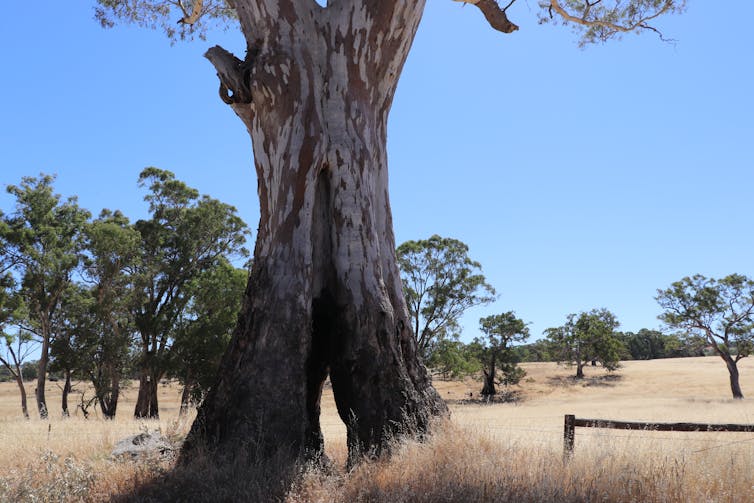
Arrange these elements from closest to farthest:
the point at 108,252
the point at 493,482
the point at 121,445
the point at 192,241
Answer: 1. the point at 493,482
2. the point at 121,445
3. the point at 108,252
4. the point at 192,241

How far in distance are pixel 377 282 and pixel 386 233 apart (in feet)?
3.08

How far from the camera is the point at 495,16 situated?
31.2 ft

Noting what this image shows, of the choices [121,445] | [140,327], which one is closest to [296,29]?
[121,445]

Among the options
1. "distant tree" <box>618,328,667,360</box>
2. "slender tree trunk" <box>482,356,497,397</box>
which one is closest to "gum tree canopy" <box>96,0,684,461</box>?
"slender tree trunk" <box>482,356,497,397</box>

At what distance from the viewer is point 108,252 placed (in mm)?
25703

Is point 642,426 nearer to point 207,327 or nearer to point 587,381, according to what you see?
point 207,327

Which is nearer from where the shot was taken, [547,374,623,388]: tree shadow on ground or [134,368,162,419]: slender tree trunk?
[134,368,162,419]: slender tree trunk

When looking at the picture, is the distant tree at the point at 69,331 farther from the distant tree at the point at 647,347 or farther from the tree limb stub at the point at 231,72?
the distant tree at the point at 647,347

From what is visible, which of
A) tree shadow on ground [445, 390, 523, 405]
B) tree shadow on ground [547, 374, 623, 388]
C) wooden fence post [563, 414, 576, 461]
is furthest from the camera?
tree shadow on ground [547, 374, 623, 388]

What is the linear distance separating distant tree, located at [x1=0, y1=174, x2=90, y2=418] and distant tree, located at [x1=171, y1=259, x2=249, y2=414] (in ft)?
18.5

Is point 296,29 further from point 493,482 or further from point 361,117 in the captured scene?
point 493,482

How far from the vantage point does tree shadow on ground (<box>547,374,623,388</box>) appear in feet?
160

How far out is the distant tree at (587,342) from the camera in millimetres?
51844

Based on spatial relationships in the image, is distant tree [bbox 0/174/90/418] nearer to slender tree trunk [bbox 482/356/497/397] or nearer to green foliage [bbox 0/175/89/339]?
green foliage [bbox 0/175/89/339]
